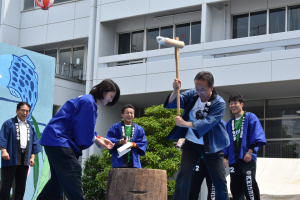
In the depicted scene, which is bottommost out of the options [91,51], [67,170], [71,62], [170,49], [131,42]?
[67,170]

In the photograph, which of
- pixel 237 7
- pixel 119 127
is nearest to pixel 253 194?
pixel 119 127

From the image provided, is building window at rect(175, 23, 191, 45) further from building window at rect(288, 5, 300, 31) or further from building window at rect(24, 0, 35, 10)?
building window at rect(24, 0, 35, 10)

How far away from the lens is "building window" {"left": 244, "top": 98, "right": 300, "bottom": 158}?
17.6 metres

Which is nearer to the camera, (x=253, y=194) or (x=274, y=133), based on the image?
(x=253, y=194)

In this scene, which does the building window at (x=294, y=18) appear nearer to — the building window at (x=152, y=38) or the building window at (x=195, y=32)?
the building window at (x=195, y=32)

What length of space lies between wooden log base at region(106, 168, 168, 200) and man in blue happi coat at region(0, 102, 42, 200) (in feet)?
9.40

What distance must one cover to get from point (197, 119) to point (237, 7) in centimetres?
1327

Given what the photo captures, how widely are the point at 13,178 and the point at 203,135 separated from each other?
3.93 m

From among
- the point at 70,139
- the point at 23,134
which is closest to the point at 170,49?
Answer: the point at 23,134

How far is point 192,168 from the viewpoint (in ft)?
19.1

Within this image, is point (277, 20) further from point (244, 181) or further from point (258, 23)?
point (244, 181)

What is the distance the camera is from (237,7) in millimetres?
18359

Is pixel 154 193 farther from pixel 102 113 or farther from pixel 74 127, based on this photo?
pixel 102 113

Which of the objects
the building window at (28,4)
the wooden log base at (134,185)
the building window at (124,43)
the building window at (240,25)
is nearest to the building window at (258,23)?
the building window at (240,25)
